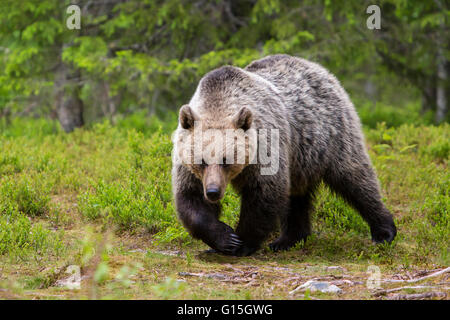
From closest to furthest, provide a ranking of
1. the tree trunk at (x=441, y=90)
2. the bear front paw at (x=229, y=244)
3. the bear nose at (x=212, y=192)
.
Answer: the bear nose at (x=212, y=192) → the bear front paw at (x=229, y=244) → the tree trunk at (x=441, y=90)

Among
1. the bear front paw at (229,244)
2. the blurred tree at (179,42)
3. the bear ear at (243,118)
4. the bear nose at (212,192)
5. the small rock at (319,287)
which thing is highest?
the blurred tree at (179,42)

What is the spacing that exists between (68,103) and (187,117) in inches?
285

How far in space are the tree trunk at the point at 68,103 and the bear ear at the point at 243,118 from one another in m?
6.92

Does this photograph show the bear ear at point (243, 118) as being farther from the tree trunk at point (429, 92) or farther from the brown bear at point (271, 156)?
the tree trunk at point (429, 92)

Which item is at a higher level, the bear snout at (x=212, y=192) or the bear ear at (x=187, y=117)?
the bear ear at (x=187, y=117)

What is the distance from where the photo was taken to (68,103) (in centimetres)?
1158

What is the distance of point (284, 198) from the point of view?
18.1 feet

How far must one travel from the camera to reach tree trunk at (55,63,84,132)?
11.3m

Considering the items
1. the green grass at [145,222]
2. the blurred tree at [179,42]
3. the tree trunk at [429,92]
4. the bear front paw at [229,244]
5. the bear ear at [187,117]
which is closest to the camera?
the green grass at [145,222]

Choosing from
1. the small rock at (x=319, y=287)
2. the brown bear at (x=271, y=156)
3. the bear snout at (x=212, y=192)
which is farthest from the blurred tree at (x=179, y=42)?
the small rock at (x=319, y=287)

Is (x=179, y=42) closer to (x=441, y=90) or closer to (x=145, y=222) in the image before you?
(x=441, y=90)

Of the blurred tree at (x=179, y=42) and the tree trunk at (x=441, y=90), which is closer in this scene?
the blurred tree at (x=179, y=42)

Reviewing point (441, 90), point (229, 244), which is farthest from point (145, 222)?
point (441, 90)

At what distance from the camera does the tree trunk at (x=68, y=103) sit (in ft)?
37.0
